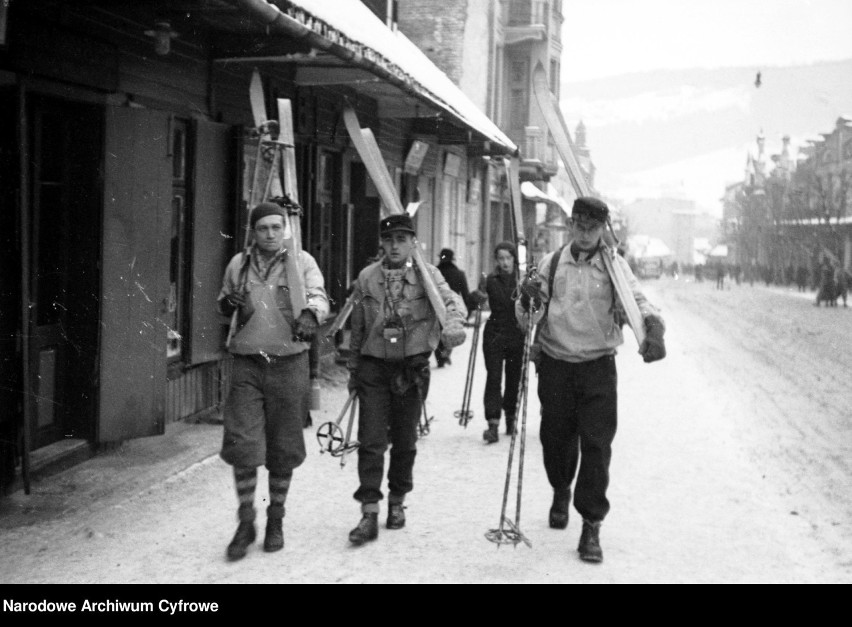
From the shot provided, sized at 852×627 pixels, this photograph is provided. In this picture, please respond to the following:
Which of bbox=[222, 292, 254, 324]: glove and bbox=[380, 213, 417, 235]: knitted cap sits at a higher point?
bbox=[380, 213, 417, 235]: knitted cap

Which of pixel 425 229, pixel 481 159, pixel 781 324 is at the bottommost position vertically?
pixel 781 324

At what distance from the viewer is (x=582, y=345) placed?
A: 20.2ft

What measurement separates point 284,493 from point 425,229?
1672 centimetres

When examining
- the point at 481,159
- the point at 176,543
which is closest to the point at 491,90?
the point at 481,159

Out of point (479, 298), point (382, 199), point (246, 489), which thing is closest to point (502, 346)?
point (479, 298)

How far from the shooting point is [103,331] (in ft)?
26.7

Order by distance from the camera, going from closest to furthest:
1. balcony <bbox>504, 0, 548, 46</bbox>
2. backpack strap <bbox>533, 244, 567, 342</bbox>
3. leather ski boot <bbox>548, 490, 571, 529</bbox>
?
backpack strap <bbox>533, 244, 567, 342</bbox>, leather ski boot <bbox>548, 490, 571, 529</bbox>, balcony <bbox>504, 0, 548, 46</bbox>

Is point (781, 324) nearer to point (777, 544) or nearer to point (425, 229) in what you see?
point (425, 229)

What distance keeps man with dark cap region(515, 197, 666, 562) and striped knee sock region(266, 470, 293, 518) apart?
1.51 meters

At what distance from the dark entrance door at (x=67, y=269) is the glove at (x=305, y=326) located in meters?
2.82

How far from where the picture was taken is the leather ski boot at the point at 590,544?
5.86 metres

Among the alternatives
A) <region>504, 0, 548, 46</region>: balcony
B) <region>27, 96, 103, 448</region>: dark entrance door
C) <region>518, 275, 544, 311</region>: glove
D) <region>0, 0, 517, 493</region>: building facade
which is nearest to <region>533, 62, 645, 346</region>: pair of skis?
<region>518, 275, 544, 311</region>: glove

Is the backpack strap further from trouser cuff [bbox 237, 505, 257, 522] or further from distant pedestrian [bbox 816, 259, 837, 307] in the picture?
distant pedestrian [bbox 816, 259, 837, 307]

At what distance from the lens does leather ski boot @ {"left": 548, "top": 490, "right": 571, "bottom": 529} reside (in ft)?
21.5
